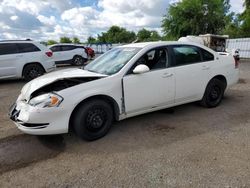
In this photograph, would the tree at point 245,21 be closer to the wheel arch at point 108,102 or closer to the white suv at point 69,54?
the white suv at point 69,54

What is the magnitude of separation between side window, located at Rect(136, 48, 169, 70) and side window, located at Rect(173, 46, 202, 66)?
23cm

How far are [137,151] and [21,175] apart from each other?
1.58 metres

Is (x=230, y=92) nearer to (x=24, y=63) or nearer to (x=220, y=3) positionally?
(x=24, y=63)

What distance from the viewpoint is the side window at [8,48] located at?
882cm

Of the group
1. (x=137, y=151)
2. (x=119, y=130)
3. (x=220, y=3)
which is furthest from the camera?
(x=220, y=3)

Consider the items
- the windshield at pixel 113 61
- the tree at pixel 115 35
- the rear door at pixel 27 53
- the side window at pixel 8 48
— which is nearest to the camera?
the windshield at pixel 113 61

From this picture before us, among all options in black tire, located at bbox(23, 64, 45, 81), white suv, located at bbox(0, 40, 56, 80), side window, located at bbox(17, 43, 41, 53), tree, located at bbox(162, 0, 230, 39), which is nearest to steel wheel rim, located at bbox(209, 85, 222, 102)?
white suv, located at bbox(0, 40, 56, 80)

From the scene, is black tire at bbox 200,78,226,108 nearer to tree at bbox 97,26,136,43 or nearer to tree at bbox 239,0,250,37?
tree at bbox 239,0,250,37

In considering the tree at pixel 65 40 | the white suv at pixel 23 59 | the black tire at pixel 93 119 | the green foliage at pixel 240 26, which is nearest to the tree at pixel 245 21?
the green foliage at pixel 240 26

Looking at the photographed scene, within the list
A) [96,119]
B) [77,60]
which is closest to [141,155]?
[96,119]

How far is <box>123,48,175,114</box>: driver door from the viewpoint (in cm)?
400

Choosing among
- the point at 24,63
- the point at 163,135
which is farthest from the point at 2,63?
the point at 163,135

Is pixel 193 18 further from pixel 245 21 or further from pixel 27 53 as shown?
A: pixel 27 53

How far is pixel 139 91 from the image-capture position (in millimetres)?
4066
